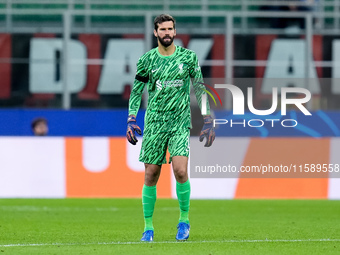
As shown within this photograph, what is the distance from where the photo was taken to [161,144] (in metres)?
7.86

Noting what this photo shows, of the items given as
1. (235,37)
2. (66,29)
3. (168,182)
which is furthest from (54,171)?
(235,37)

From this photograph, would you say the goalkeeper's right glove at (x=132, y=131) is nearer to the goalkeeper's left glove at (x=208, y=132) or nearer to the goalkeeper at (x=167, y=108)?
the goalkeeper at (x=167, y=108)

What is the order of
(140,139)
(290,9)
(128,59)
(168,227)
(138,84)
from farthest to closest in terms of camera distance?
(290,9), (128,59), (140,139), (168,227), (138,84)

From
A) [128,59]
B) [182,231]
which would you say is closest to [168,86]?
[182,231]

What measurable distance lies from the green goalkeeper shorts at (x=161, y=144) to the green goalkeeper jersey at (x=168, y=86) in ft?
0.16

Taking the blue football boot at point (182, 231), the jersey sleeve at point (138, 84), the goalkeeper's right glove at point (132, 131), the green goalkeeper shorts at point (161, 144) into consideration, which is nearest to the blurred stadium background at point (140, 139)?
the blue football boot at point (182, 231)

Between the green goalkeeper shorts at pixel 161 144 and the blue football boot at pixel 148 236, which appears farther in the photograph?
the blue football boot at pixel 148 236

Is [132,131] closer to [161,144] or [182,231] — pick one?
[161,144]

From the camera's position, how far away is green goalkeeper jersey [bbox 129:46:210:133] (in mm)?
7820

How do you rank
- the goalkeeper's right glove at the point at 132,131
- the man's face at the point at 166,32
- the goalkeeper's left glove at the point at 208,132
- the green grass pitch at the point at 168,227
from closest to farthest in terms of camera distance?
the green grass pitch at the point at 168,227
the man's face at the point at 166,32
the goalkeeper's right glove at the point at 132,131
the goalkeeper's left glove at the point at 208,132

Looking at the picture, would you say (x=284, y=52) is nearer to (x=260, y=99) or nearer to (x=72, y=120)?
(x=260, y=99)

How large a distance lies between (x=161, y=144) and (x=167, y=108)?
324mm

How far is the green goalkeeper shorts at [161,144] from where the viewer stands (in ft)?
25.6

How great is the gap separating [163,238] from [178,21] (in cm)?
1274
